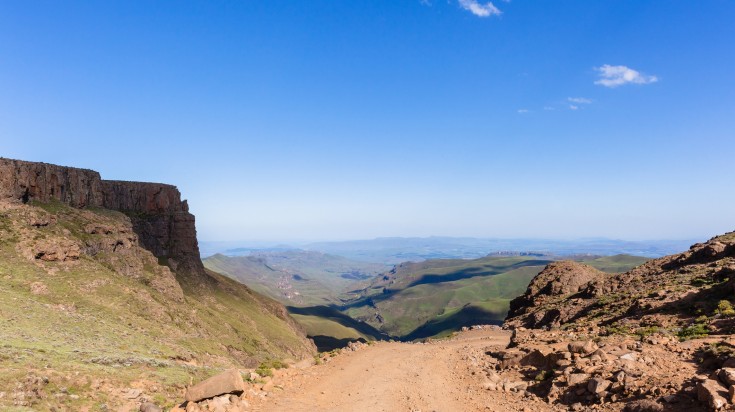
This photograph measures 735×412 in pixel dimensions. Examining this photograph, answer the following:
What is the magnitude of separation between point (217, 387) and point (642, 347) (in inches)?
959

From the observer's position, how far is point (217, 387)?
66.3 feet

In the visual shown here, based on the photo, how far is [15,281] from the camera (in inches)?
2437

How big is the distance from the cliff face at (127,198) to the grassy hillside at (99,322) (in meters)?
8.19

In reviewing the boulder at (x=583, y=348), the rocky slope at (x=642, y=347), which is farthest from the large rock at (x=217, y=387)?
the boulder at (x=583, y=348)

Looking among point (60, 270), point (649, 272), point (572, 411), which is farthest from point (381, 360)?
point (60, 270)

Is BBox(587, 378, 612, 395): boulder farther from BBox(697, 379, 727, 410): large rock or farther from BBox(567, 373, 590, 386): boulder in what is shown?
BBox(697, 379, 727, 410): large rock

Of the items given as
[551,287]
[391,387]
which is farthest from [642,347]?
[551,287]

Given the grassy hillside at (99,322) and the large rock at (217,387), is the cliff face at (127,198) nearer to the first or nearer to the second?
the grassy hillside at (99,322)

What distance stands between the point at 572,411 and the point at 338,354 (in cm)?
2295

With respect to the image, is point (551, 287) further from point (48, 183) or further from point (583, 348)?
point (48, 183)

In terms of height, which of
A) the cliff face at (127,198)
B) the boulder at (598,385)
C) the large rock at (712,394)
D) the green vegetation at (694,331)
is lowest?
the boulder at (598,385)

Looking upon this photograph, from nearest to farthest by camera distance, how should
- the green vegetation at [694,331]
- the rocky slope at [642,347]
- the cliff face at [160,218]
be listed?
1. the rocky slope at [642,347]
2. the green vegetation at [694,331]
3. the cliff face at [160,218]

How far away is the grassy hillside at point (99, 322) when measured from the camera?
78.3ft

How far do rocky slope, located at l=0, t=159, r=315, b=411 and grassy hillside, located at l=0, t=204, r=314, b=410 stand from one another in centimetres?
18
